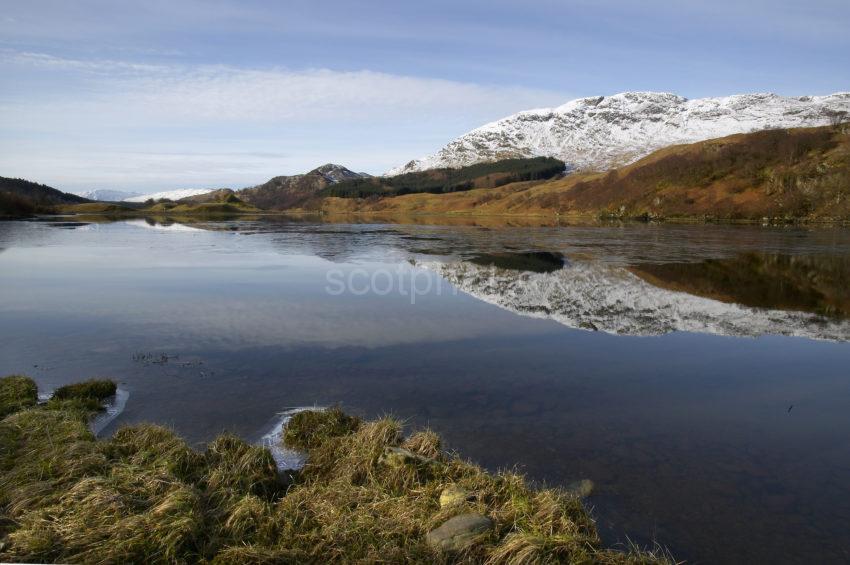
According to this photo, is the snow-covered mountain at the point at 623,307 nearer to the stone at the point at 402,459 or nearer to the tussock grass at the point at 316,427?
the tussock grass at the point at 316,427

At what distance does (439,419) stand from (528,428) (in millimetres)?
1569

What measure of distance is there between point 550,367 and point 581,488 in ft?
18.8

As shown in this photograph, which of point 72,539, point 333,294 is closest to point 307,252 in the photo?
point 333,294

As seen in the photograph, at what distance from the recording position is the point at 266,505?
650cm

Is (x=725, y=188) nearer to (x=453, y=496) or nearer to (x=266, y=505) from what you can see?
(x=453, y=496)

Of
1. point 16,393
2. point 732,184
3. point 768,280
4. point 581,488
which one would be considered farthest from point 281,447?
point 732,184

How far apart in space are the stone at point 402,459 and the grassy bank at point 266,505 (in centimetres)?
3

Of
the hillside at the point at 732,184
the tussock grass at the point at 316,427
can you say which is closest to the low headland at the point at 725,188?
the hillside at the point at 732,184

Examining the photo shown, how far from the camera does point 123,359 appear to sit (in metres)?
13.5

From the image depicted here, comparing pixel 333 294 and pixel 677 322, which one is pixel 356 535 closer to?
pixel 677 322

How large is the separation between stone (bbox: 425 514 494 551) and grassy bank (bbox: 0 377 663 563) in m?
0.01

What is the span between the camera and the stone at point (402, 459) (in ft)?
24.7

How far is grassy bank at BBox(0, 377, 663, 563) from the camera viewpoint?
5613 millimetres

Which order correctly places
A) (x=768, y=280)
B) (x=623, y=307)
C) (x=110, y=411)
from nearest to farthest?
(x=110, y=411) < (x=623, y=307) < (x=768, y=280)
